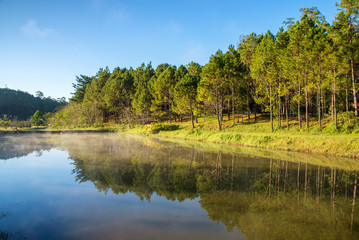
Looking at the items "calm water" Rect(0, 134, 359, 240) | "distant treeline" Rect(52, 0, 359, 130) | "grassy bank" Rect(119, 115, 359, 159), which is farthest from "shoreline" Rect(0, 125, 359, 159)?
"distant treeline" Rect(52, 0, 359, 130)

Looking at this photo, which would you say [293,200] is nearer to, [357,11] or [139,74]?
[357,11]

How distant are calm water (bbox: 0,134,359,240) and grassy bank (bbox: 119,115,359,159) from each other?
277 cm

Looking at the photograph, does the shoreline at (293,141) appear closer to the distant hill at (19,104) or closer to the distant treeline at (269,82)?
the distant treeline at (269,82)

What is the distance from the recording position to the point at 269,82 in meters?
31.2

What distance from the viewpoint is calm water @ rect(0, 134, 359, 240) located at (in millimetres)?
6824

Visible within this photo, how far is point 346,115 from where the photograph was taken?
23.0 metres

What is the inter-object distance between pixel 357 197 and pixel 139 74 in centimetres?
6452

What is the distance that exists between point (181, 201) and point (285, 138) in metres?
Answer: 18.5

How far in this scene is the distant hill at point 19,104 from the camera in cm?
10397

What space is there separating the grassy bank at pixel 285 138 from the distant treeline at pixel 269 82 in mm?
1861

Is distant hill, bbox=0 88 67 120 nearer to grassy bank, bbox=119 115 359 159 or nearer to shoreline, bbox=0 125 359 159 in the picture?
grassy bank, bbox=119 115 359 159

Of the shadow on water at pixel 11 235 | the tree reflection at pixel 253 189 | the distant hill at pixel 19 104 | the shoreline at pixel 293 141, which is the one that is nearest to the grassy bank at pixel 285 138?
the shoreline at pixel 293 141

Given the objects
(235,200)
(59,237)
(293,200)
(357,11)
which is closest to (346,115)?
(357,11)

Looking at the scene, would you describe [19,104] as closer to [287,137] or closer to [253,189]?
[287,137]
